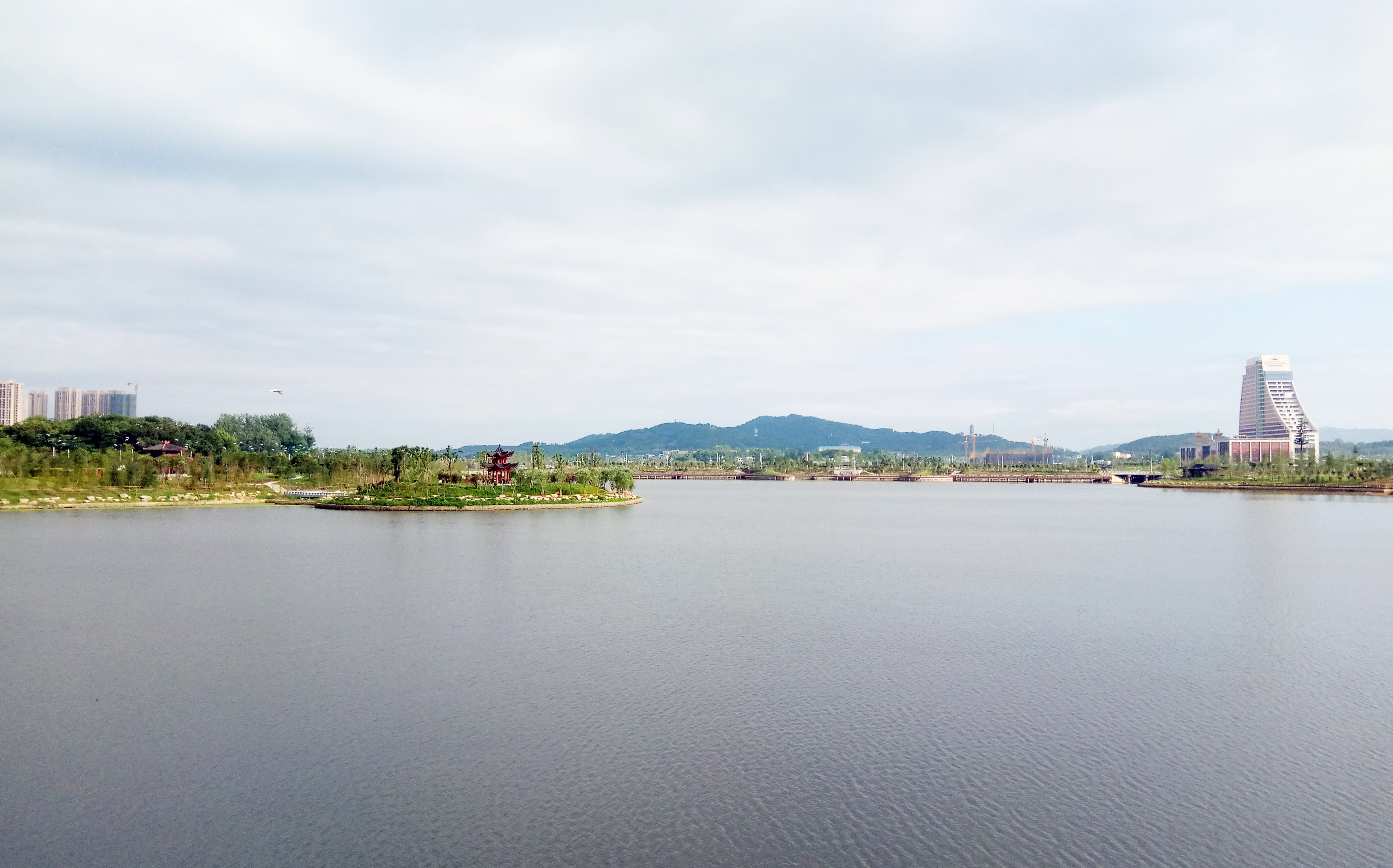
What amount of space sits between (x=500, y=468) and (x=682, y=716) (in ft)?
187

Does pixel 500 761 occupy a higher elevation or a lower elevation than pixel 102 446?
lower

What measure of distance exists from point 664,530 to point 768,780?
36472mm

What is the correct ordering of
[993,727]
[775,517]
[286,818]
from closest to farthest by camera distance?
1. [286,818]
2. [993,727]
3. [775,517]

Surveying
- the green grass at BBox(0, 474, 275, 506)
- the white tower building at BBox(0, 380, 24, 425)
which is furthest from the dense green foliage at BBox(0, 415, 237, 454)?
the white tower building at BBox(0, 380, 24, 425)

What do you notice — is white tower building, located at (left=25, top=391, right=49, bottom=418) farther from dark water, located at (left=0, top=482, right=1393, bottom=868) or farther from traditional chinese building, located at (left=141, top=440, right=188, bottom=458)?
dark water, located at (left=0, top=482, right=1393, bottom=868)

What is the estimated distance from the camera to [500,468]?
68438mm

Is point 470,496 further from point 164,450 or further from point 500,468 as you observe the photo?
point 164,450

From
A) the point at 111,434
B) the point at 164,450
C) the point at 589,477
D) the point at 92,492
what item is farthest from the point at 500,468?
the point at 111,434

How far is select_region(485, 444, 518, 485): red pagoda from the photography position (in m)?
68.2

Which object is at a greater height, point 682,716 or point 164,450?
point 164,450

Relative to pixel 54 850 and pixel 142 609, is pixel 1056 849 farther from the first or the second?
pixel 142 609

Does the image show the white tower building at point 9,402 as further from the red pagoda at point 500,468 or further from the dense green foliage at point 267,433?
the red pagoda at point 500,468

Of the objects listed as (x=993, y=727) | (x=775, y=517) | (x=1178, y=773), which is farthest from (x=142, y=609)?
(x=775, y=517)

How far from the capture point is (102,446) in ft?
303
